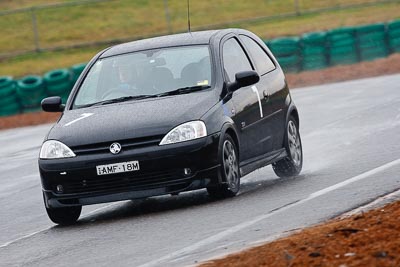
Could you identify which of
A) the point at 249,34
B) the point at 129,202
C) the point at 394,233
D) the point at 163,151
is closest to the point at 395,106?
the point at 249,34

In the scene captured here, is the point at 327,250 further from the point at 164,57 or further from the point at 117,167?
the point at 164,57

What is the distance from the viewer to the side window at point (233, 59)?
13469mm

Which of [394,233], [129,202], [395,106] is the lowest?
[395,106]

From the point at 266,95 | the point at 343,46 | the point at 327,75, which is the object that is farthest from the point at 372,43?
the point at 266,95

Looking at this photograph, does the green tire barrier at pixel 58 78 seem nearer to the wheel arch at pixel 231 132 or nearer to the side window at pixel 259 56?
the side window at pixel 259 56

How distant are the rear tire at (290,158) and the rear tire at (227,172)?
1826 mm

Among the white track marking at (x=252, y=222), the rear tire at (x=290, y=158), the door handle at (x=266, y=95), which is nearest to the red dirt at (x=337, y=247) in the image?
the white track marking at (x=252, y=222)

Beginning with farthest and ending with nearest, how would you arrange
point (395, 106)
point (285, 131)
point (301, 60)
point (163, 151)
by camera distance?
point (301, 60) → point (395, 106) → point (285, 131) → point (163, 151)

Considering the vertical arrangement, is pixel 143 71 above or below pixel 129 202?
above

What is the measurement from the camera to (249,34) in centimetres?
1485

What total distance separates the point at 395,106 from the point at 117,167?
10945 millimetres

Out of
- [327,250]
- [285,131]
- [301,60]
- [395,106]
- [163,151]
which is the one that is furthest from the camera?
[301,60]

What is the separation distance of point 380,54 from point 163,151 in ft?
75.3

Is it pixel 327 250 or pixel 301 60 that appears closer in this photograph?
pixel 327 250
